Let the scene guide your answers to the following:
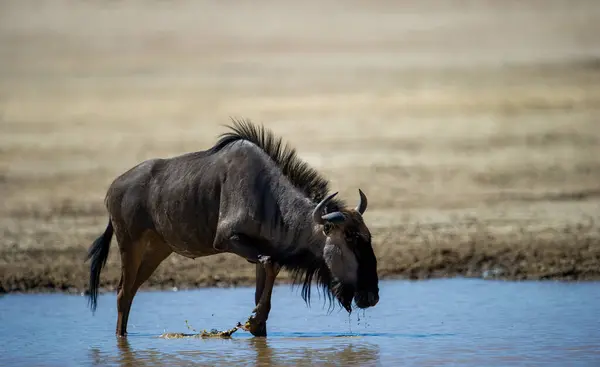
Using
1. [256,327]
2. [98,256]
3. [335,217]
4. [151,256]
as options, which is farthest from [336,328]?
[98,256]

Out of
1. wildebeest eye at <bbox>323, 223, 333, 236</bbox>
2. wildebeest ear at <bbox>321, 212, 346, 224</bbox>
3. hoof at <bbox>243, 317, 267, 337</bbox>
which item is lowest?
hoof at <bbox>243, 317, 267, 337</bbox>

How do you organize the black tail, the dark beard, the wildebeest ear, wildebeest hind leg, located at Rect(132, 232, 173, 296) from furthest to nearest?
the black tail, wildebeest hind leg, located at Rect(132, 232, 173, 296), the dark beard, the wildebeest ear

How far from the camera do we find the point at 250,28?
26.2m

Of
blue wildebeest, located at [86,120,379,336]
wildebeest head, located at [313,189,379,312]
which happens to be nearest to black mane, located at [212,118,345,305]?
blue wildebeest, located at [86,120,379,336]

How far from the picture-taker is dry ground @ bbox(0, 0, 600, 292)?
1285 cm

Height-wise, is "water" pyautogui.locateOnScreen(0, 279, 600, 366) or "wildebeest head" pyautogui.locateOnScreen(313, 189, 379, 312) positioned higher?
"wildebeest head" pyautogui.locateOnScreen(313, 189, 379, 312)

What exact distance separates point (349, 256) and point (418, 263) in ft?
11.1

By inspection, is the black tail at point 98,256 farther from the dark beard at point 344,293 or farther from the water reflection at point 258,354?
the dark beard at point 344,293

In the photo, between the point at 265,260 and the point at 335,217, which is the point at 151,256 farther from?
the point at 335,217

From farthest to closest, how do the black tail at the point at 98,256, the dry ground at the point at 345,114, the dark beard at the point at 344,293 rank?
the dry ground at the point at 345,114
the black tail at the point at 98,256
the dark beard at the point at 344,293

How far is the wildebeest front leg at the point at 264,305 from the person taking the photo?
9.33 metres

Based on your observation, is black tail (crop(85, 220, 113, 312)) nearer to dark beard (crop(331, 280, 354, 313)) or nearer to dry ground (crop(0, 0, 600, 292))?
dry ground (crop(0, 0, 600, 292))

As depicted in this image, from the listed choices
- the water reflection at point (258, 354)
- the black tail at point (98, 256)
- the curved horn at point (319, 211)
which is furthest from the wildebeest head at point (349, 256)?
the black tail at point (98, 256)

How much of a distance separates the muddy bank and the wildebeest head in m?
3.09
